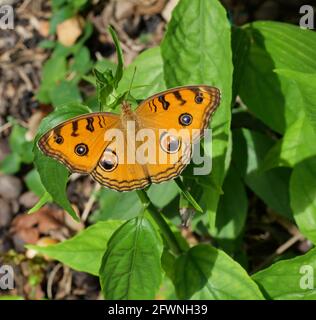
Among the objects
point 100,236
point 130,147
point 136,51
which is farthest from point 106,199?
point 130,147

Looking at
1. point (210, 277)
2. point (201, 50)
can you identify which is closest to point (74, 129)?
point (201, 50)

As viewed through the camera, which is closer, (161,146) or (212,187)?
(161,146)

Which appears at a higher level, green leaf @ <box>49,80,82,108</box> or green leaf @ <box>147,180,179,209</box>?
green leaf @ <box>49,80,82,108</box>

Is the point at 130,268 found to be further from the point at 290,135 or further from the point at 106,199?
the point at 106,199

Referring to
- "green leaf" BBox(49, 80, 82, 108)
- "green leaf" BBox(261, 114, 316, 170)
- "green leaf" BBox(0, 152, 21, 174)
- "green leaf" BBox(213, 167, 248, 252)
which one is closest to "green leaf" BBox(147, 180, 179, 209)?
"green leaf" BBox(213, 167, 248, 252)

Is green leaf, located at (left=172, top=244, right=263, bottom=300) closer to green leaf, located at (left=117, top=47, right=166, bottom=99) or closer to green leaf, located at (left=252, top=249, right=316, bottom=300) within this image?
green leaf, located at (left=252, top=249, right=316, bottom=300)

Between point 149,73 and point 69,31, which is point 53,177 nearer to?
point 149,73
